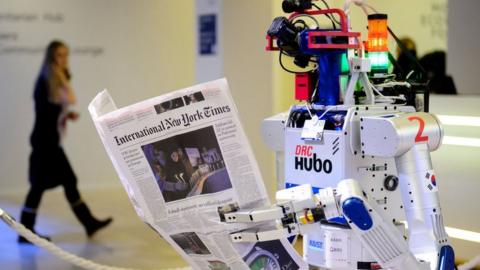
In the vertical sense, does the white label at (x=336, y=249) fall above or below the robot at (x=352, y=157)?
below

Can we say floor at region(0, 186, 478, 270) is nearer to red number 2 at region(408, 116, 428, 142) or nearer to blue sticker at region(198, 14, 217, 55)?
blue sticker at region(198, 14, 217, 55)

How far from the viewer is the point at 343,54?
142 inches

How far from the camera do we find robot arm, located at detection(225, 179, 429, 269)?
9.77 feet

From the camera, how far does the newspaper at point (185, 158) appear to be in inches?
115

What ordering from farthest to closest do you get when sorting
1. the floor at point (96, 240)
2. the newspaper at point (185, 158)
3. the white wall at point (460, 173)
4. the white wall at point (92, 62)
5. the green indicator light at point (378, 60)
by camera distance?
the white wall at point (92, 62) → the floor at point (96, 240) → the white wall at point (460, 173) → the green indicator light at point (378, 60) → the newspaper at point (185, 158)

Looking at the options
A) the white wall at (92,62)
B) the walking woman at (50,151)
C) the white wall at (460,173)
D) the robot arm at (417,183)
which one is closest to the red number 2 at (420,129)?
the robot arm at (417,183)

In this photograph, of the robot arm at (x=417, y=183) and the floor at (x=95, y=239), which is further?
the floor at (x=95, y=239)

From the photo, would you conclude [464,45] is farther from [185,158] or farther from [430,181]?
[185,158]

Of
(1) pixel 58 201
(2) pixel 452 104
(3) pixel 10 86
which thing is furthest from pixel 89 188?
(2) pixel 452 104

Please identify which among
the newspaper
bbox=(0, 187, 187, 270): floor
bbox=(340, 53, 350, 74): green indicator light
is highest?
bbox=(340, 53, 350, 74): green indicator light

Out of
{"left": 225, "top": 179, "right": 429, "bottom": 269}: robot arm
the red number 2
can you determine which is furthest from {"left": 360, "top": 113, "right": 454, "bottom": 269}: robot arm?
{"left": 225, "top": 179, "right": 429, "bottom": 269}: robot arm

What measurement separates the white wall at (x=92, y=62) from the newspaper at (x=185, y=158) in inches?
188

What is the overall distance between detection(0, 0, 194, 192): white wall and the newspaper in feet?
15.7

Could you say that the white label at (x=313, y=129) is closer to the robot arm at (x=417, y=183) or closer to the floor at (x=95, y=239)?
the robot arm at (x=417, y=183)
